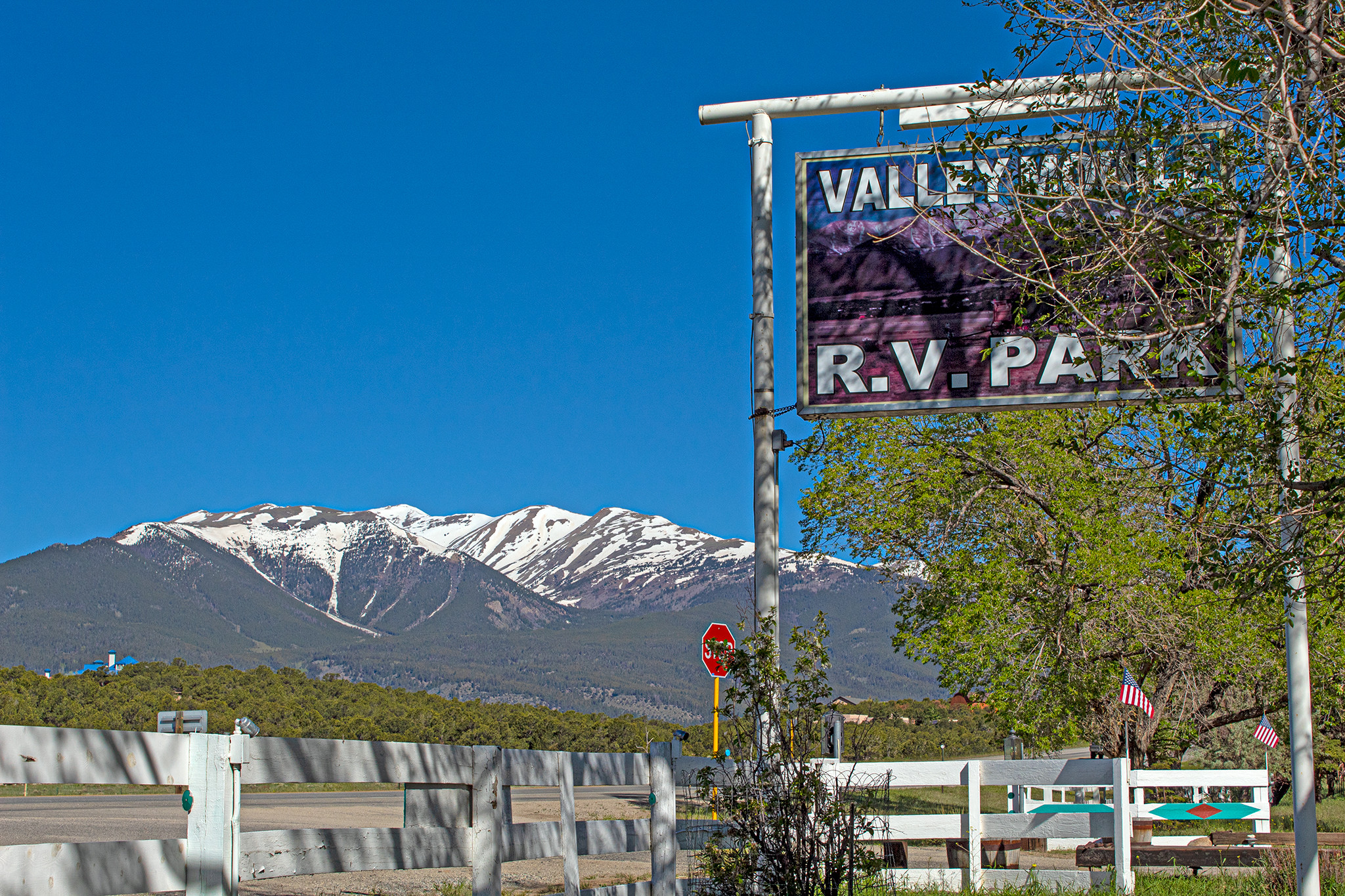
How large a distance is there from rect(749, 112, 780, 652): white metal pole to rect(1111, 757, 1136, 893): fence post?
12.7ft

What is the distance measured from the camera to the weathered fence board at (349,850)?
5.03m

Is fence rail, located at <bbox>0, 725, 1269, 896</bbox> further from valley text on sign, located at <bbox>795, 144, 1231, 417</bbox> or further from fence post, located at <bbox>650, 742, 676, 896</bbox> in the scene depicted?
valley text on sign, located at <bbox>795, 144, 1231, 417</bbox>

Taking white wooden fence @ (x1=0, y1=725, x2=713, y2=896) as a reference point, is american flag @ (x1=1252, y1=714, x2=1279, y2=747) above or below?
below

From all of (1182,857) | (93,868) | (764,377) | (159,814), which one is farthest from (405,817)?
(159,814)

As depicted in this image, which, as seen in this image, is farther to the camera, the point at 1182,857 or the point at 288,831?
the point at 1182,857

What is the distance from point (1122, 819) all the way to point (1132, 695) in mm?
10017

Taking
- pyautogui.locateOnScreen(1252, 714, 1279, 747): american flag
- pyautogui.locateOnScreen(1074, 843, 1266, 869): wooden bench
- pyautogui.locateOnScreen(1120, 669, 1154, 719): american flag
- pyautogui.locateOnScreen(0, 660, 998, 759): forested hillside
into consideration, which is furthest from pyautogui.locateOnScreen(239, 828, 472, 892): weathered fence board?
pyautogui.locateOnScreen(0, 660, 998, 759): forested hillside

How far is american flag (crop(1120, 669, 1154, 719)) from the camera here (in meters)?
21.1

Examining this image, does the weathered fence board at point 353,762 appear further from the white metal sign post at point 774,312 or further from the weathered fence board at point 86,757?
the white metal sign post at point 774,312

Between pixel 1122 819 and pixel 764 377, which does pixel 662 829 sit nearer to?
pixel 764 377

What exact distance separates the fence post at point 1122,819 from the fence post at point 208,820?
28.7ft

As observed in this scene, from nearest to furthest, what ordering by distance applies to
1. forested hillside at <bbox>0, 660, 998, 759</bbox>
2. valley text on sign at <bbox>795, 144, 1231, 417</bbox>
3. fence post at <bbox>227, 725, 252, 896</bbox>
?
fence post at <bbox>227, 725, 252, 896</bbox> → valley text on sign at <bbox>795, 144, 1231, 417</bbox> → forested hillside at <bbox>0, 660, 998, 759</bbox>

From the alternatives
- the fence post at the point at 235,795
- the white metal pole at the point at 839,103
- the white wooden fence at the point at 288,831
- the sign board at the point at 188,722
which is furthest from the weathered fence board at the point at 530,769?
the white metal pole at the point at 839,103

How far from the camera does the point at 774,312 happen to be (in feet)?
33.8
